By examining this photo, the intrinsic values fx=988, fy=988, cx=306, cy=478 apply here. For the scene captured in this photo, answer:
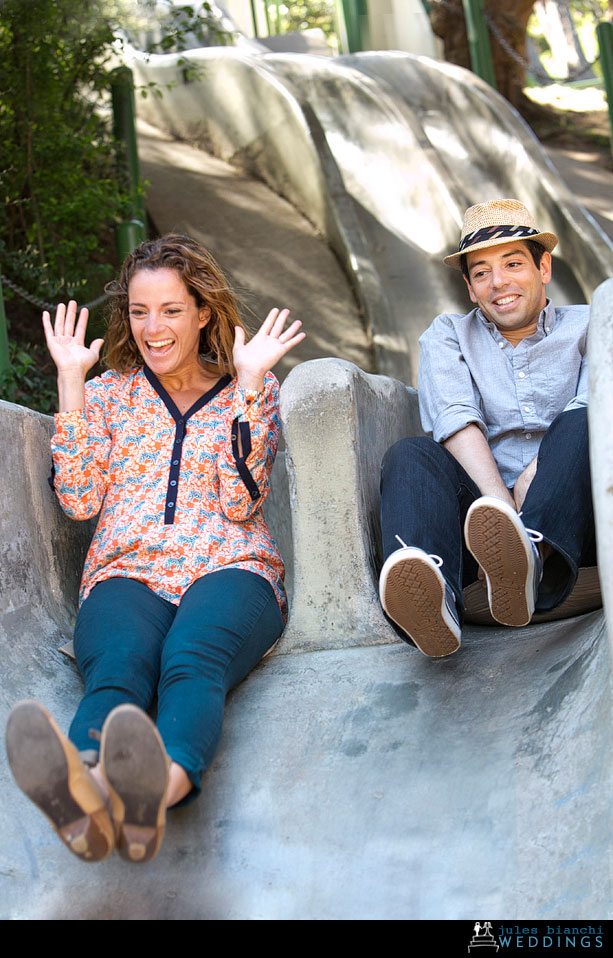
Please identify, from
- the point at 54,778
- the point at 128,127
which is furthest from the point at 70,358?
the point at 128,127

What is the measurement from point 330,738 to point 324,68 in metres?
7.03

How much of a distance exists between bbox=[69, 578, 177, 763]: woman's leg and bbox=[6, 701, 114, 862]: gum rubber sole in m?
0.21

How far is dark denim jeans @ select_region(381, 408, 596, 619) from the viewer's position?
6.70 ft

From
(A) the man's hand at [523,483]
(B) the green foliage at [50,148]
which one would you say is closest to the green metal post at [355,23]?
(B) the green foliage at [50,148]

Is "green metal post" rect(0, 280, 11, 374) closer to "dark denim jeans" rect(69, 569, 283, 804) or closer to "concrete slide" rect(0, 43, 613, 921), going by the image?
"concrete slide" rect(0, 43, 613, 921)

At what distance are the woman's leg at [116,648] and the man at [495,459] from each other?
1.63 feet

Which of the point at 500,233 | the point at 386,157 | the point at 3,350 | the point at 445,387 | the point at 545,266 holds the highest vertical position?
the point at 500,233

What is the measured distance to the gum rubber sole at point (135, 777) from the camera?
1.46 metres

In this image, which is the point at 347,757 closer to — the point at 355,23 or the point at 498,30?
the point at 355,23

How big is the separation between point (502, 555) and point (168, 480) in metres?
0.84

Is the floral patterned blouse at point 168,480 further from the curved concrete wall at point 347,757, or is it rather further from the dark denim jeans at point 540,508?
the dark denim jeans at point 540,508

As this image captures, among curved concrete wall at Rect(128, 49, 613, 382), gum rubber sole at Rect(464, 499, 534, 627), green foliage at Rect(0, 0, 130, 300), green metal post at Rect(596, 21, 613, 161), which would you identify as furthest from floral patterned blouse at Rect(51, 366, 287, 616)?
green metal post at Rect(596, 21, 613, 161)

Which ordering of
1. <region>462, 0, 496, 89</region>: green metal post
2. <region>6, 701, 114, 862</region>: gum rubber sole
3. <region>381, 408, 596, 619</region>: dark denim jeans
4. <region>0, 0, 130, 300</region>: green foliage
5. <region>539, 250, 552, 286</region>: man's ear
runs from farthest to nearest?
<region>462, 0, 496, 89</region>: green metal post < <region>0, 0, 130, 300</region>: green foliage < <region>539, 250, 552, 286</region>: man's ear < <region>381, 408, 596, 619</region>: dark denim jeans < <region>6, 701, 114, 862</region>: gum rubber sole

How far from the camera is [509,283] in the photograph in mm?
2498
